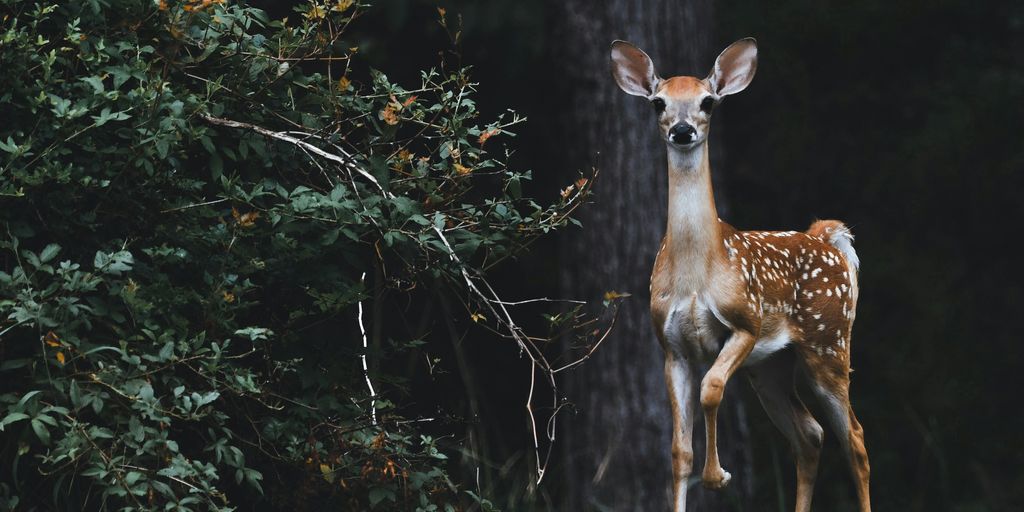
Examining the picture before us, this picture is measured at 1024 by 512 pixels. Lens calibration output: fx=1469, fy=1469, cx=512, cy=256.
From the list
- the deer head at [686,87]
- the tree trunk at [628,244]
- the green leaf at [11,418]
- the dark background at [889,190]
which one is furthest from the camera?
the dark background at [889,190]

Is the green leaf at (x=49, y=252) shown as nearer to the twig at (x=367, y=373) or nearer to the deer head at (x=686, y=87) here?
the twig at (x=367, y=373)

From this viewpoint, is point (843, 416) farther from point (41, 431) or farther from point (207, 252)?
point (41, 431)

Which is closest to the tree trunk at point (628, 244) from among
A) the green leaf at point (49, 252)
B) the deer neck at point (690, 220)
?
the deer neck at point (690, 220)

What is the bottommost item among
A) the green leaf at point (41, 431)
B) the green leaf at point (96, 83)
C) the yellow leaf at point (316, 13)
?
the green leaf at point (41, 431)

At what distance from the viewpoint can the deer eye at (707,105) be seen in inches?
143

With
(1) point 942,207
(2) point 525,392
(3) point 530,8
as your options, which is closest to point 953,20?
(1) point 942,207

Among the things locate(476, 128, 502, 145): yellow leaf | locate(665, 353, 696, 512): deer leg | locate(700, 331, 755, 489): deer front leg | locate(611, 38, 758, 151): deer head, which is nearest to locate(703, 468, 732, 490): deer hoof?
locate(700, 331, 755, 489): deer front leg

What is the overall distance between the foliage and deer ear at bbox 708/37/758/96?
0.49 metres

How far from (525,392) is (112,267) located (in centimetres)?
661

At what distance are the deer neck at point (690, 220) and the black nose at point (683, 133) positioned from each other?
0.11 meters

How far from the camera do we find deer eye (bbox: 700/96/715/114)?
11.9 feet

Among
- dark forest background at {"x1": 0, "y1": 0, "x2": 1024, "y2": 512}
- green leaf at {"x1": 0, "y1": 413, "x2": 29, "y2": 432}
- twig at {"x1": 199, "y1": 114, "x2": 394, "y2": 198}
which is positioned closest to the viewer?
green leaf at {"x1": 0, "y1": 413, "x2": 29, "y2": 432}

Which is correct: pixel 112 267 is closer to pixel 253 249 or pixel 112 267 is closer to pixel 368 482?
pixel 253 249

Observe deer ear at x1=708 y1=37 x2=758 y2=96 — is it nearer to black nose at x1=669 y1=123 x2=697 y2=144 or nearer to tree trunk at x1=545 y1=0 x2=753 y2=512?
black nose at x1=669 y1=123 x2=697 y2=144
